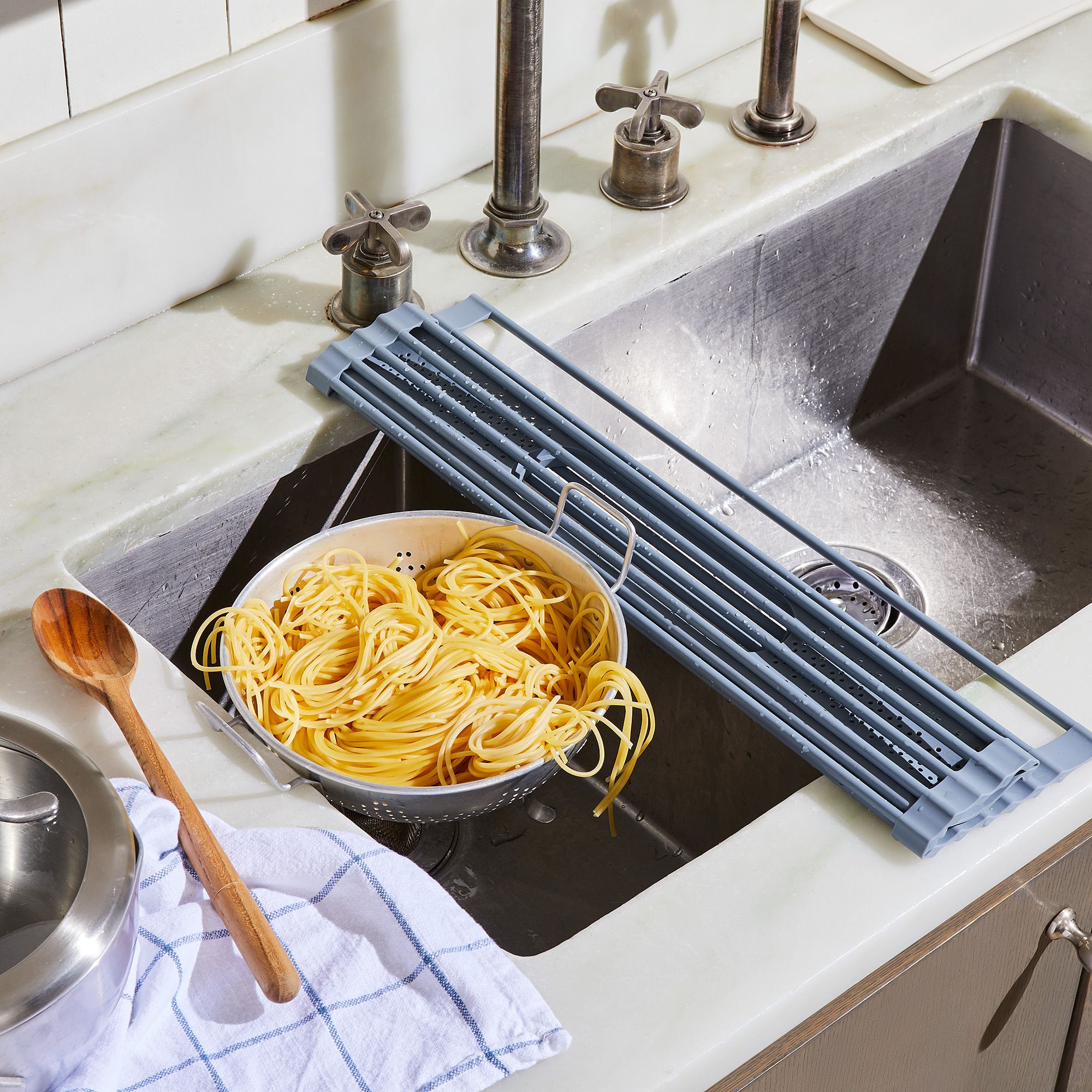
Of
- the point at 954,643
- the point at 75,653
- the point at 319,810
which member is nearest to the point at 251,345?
the point at 75,653

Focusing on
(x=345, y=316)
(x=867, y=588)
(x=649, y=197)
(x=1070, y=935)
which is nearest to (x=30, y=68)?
(x=345, y=316)

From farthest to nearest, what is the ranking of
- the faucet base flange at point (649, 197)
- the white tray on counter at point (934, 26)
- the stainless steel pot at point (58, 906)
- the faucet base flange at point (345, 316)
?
1. the white tray on counter at point (934, 26)
2. the faucet base flange at point (649, 197)
3. the faucet base flange at point (345, 316)
4. the stainless steel pot at point (58, 906)

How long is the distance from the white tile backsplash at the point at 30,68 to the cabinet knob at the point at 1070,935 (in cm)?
86

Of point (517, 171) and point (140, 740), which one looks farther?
point (517, 171)

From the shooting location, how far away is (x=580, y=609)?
93cm

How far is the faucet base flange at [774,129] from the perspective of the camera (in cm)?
129

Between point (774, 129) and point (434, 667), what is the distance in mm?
644

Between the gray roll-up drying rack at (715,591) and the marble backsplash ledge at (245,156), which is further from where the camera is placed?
the marble backsplash ledge at (245,156)

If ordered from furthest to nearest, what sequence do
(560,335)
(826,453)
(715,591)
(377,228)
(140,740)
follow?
(826,453) → (560,335) → (377,228) → (715,591) → (140,740)

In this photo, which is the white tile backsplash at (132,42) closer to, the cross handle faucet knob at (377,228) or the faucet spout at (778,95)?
the cross handle faucet knob at (377,228)

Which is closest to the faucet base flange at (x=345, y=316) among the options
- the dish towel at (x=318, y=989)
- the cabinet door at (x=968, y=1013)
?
the dish towel at (x=318, y=989)

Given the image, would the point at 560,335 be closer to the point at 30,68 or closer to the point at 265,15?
the point at 265,15

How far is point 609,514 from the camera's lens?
3.19 feet

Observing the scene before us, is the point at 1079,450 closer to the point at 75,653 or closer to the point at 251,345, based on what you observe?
the point at 251,345
